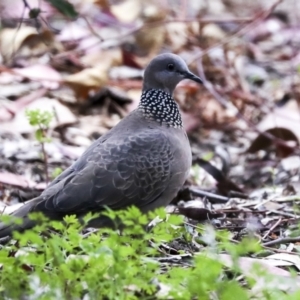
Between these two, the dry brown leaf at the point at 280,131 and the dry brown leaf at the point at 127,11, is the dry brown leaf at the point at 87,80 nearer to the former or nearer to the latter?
the dry brown leaf at the point at 280,131

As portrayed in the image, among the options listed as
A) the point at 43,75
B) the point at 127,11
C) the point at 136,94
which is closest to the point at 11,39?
the point at 43,75

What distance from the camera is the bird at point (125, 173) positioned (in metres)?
4.40

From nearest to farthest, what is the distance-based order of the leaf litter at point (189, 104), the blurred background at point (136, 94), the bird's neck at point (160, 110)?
the bird's neck at point (160, 110) < the leaf litter at point (189, 104) < the blurred background at point (136, 94)

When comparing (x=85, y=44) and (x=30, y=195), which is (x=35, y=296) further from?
(x=85, y=44)

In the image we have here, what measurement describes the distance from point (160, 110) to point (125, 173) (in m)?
0.66

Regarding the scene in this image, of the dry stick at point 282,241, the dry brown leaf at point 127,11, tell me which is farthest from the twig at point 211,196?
the dry brown leaf at point 127,11

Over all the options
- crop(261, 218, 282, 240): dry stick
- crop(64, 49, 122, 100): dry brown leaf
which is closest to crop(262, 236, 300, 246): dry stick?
crop(261, 218, 282, 240): dry stick

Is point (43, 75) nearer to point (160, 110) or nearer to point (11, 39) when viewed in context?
point (11, 39)

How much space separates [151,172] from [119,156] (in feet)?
0.64

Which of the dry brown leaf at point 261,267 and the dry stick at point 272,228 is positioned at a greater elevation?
the dry brown leaf at point 261,267

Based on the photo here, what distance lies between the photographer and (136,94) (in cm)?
797

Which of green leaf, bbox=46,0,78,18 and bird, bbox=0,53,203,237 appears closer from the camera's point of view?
green leaf, bbox=46,0,78,18

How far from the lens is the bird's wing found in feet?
14.5

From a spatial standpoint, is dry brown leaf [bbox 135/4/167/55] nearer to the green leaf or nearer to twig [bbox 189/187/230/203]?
twig [bbox 189/187/230/203]
